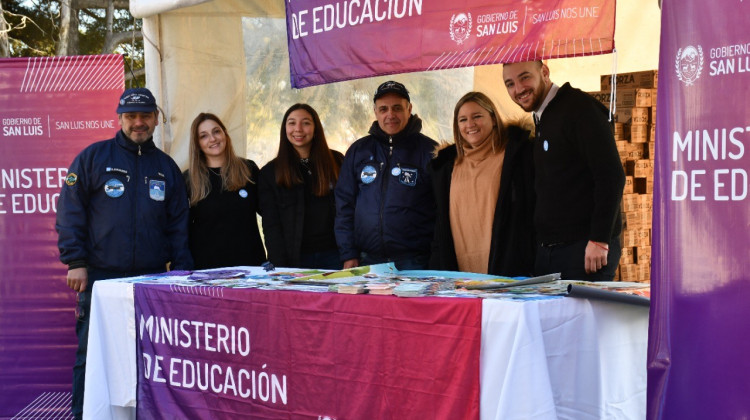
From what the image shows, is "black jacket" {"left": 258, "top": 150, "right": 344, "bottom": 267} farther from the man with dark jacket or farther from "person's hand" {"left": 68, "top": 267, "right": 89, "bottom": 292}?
"person's hand" {"left": 68, "top": 267, "right": 89, "bottom": 292}

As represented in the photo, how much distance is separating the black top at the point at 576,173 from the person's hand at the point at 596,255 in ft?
0.08

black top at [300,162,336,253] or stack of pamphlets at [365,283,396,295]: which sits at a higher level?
black top at [300,162,336,253]

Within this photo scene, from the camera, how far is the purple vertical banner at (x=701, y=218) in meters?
2.30

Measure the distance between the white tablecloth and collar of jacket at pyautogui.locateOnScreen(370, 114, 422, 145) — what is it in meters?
1.91

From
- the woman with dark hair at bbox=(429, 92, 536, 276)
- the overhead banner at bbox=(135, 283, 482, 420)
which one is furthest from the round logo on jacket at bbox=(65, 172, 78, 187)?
the woman with dark hair at bbox=(429, 92, 536, 276)

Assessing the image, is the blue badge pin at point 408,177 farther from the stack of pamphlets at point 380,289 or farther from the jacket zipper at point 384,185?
the stack of pamphlets at point 380,289

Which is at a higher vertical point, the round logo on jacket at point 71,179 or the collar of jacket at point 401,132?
the collar of jacket at point 401,132

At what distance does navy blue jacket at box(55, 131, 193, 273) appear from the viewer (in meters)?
4.61

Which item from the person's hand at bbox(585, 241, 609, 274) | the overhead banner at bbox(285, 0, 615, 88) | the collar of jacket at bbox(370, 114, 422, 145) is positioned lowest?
the person's hand at bbox(585, 241, 609, 274)

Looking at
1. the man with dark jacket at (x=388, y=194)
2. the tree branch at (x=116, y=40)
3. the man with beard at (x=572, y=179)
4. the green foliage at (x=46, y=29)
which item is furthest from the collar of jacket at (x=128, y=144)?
the green foliage at (x=46, y=29)

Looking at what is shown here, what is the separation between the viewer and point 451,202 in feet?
14.2

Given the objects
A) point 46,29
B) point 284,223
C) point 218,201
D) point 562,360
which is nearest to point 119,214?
point 218,201

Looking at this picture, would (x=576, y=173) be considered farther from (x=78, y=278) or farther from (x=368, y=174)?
(x=78, y=278)

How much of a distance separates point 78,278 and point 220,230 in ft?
2.65
